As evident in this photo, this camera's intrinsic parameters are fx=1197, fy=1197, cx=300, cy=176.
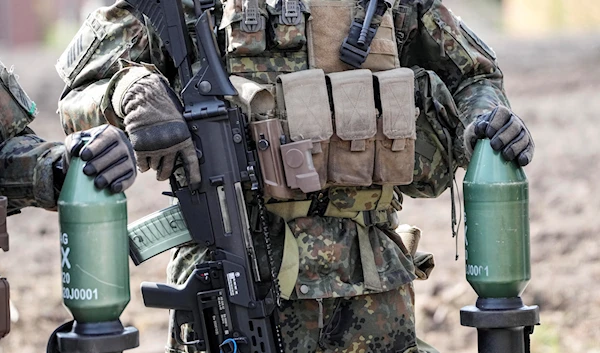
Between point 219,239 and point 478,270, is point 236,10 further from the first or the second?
point 478,270

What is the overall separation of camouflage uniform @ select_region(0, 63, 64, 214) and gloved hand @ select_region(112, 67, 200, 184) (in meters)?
0.29

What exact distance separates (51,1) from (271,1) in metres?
21.3

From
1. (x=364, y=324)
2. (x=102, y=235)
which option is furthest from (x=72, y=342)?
(x=364, y=324)

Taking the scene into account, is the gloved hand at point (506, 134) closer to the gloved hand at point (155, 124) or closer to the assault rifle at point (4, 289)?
the gloved hand at point (155, 124)

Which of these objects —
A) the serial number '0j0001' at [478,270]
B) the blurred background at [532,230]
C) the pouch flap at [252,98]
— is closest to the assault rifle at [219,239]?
the pouch flap at [252,98]

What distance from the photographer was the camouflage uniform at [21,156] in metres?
3.64

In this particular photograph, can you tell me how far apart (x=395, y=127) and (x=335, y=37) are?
0.35 meters

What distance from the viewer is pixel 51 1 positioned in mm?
24297

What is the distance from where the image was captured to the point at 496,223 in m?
3.62

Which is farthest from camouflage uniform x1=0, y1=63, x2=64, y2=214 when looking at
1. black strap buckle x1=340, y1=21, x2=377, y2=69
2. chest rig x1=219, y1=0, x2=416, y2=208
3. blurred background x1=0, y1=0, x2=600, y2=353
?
blurred background x1=0, y1=0, x2=600, y2=353

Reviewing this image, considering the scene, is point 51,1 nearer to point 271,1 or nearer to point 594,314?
point 594,314

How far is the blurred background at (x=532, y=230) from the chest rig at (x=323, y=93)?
9.44 feet

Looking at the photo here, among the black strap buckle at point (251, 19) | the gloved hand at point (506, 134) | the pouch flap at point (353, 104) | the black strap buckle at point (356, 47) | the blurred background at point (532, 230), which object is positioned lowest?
the blurred background at point (532, 230)

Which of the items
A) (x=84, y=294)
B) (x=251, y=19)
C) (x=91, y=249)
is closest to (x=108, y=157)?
(x=91, y=249)
